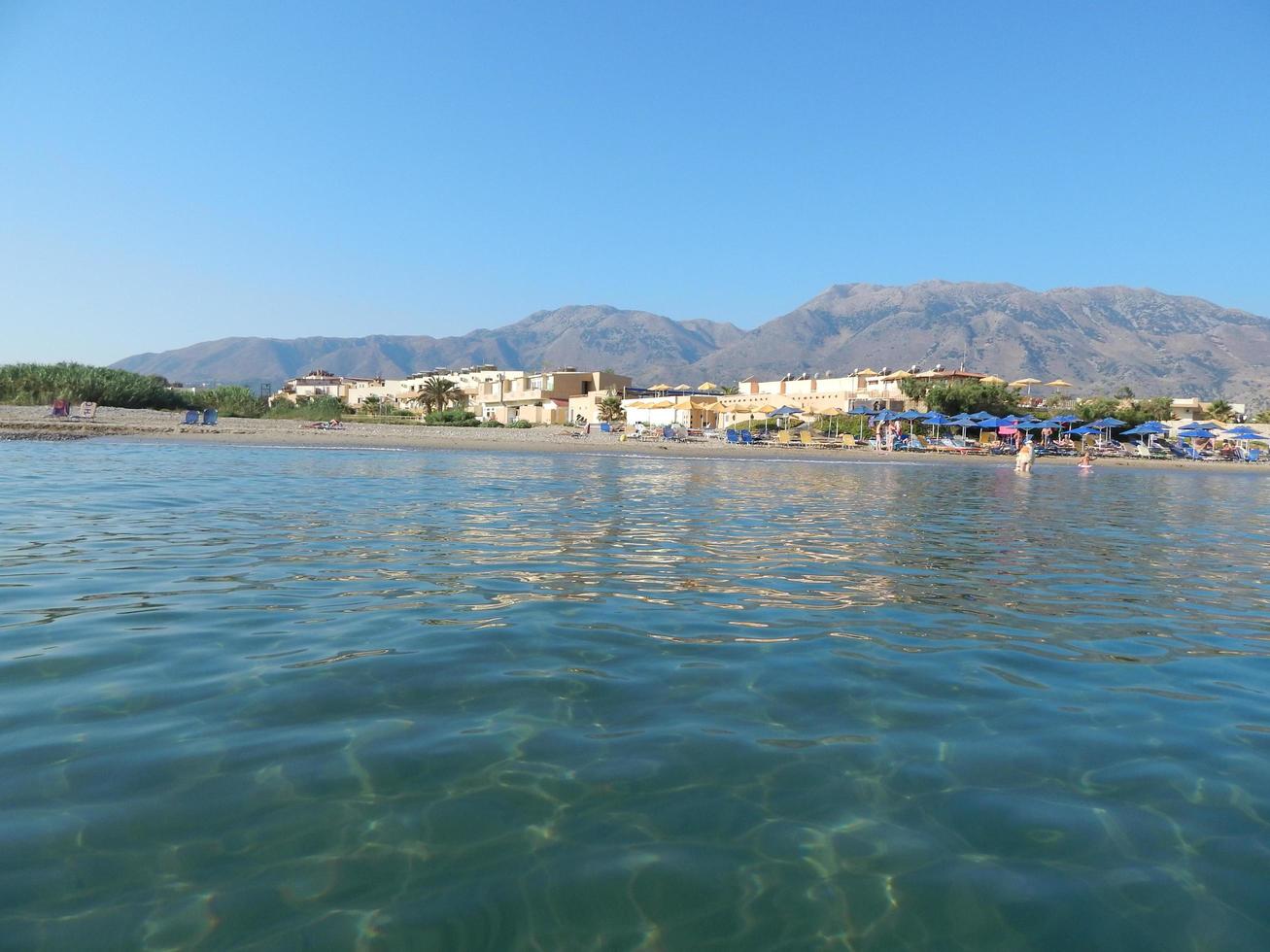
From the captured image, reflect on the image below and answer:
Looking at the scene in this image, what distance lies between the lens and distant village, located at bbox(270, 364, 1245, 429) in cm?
6147

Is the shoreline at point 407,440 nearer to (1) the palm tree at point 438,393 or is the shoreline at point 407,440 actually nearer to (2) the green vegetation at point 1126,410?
(2) the green vegetation at point 1126,410

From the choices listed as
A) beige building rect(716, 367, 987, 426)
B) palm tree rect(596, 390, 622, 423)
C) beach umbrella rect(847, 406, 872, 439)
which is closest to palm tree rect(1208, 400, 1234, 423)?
beige building rect(716, 367, 987, 426)

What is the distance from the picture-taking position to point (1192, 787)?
10.7 feet

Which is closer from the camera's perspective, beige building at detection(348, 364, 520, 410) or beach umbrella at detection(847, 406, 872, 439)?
beach umbrella at detection(847, 406, 872, 439)

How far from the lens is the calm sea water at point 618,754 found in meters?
2.35

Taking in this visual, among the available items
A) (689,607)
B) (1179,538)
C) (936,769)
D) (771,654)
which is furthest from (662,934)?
(1179,538)

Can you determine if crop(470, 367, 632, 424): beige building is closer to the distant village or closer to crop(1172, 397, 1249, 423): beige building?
the distant village

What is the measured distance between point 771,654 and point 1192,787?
2133 millimetres

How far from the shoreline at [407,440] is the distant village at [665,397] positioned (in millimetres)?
12106

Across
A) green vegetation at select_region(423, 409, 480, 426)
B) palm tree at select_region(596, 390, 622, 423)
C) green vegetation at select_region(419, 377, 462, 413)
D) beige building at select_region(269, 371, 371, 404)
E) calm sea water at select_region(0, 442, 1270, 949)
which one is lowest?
calm sea water at select_region(0, 442, 1270, 949)

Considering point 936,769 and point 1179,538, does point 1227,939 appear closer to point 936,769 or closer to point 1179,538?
point 936,769

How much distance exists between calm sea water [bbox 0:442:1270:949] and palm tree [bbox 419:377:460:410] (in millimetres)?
64166

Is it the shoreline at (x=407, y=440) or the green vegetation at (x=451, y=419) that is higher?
the green vegetation at (x=451, y=419)

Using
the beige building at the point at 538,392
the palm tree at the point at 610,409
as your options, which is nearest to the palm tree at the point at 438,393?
the beige building at the point at 538,392
